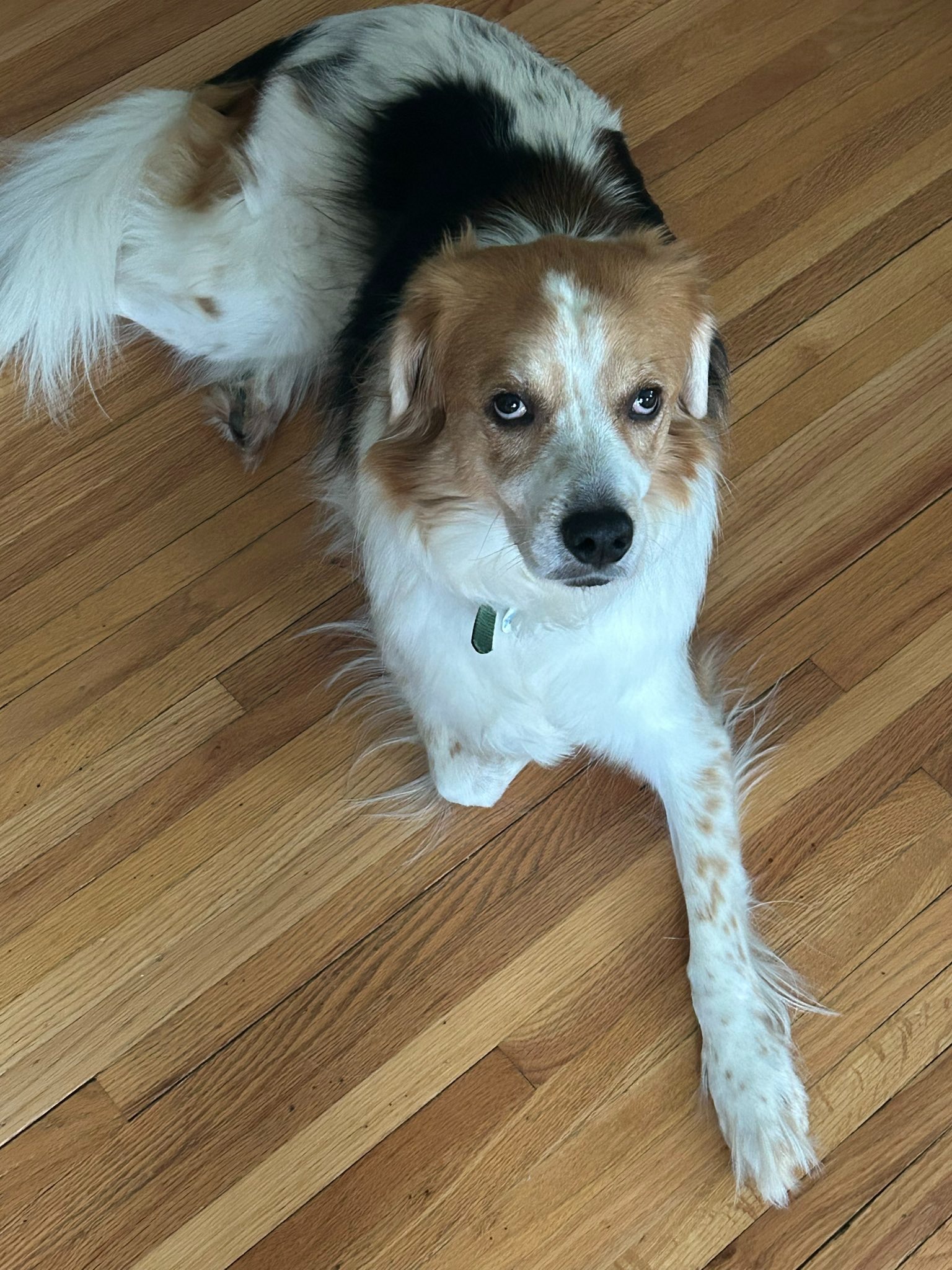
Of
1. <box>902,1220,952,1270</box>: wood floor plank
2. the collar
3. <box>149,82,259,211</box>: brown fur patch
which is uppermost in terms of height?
<box>149,82,259,211</box>: brown fur patch

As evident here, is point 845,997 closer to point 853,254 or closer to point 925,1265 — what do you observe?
point 925,1265

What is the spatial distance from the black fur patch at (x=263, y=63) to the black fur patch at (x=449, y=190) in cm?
33

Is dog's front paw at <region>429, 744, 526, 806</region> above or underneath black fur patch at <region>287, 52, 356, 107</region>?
underneath

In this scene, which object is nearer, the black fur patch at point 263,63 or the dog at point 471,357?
the dog at point 471,357

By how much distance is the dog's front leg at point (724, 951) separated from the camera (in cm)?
181

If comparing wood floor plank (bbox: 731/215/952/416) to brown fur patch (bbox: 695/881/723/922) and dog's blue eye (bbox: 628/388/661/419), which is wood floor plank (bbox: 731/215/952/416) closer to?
dog's blue eye (bbox: 628/388/661/419)

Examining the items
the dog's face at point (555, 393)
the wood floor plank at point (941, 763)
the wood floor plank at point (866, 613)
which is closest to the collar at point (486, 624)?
the dog's face at point (555, 393)

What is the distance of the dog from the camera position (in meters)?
1.66

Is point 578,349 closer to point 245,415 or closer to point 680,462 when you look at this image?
point 680,462

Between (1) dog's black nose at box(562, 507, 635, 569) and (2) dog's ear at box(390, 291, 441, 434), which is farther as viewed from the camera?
(2) dog's ear at box(390, 291, 441, 434)

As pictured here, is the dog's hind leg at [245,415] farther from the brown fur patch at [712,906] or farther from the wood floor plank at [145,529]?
the brown fur patch at [712,906]

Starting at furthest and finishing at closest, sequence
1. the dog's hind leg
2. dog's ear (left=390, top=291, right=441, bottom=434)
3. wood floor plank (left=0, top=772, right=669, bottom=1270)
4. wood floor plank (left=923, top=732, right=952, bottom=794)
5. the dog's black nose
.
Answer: the dog's hind leg
wood floor plank (left=923, top=732, right=952, bottom=794)
wood floor plank (left=0, top=772, right=669, bottom=1270)
dog's ear (left=390, top=291, right=441, bottom=434)
the dog's black nose

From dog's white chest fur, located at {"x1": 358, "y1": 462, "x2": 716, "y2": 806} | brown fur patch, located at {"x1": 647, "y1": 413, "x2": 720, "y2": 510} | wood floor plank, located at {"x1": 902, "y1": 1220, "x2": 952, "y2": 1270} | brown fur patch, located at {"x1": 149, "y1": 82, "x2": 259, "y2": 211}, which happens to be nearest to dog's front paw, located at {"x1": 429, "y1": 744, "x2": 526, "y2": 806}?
dog's white chest fur, located at {"x1": 358, "y1": 462, "x2": 716, "y2": 806}

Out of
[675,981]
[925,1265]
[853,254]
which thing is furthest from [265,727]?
[853,254]
